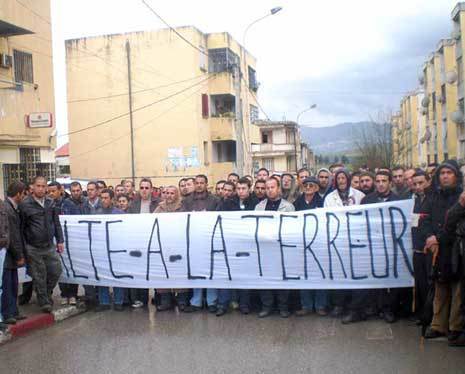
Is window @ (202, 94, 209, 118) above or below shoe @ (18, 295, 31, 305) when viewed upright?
above

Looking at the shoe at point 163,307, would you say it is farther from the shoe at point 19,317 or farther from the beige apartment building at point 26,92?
the beige apartment building at point 26,92

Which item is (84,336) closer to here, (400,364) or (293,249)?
(293,249)

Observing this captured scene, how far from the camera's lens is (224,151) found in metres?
39.8

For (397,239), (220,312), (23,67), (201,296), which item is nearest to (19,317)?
(201,296)

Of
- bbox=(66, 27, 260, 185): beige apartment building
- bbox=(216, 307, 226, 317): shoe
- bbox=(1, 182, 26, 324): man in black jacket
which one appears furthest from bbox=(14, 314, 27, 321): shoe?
bbox=(66, 27, 260, 185): beige apartment building

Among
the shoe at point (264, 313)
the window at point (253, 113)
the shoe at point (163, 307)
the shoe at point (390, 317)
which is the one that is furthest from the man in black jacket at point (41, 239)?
the window at point (253, 113)

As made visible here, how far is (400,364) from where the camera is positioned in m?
5.38

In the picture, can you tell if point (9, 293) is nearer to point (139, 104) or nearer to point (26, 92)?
point (26, 92)

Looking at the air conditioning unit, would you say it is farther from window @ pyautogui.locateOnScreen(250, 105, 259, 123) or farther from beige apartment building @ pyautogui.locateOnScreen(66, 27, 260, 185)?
window @ pyautogui.locateOnScreen(250, 105, 259, 123)

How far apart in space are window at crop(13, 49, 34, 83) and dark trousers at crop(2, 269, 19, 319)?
40.0 ft

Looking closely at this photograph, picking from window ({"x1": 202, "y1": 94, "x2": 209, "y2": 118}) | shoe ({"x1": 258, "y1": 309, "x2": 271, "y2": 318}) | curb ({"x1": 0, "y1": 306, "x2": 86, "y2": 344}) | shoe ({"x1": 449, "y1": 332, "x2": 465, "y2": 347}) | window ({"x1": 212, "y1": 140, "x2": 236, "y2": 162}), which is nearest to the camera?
shoe ({"x1": 449, "y1": 332, "x2": 465, "y2": 347})

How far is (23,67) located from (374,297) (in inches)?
579

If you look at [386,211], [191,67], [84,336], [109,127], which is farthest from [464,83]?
[84,336]

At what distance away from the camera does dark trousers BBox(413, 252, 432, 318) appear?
656 centimetres
